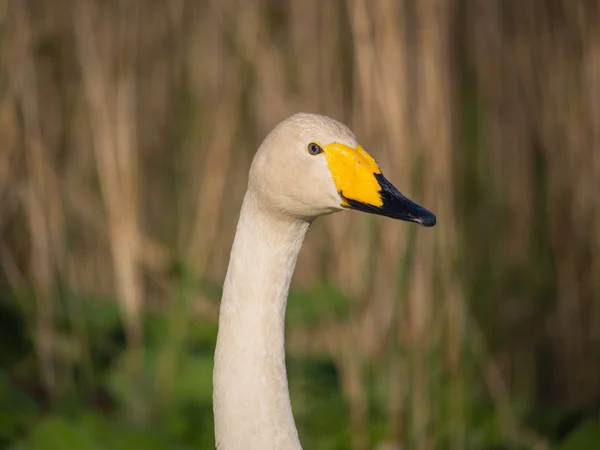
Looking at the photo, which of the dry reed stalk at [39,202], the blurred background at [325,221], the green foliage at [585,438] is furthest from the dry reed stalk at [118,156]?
the green foliage at [585,438]

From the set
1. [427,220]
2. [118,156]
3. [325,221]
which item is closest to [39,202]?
[118,156]

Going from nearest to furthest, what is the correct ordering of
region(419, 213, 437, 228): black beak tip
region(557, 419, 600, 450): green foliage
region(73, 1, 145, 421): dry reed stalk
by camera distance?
region(419, 213, 437, 228): black beak tip
region(557, 419, 600, 450): green foliage
region(73, 1, 145, 421): dry reed stalk

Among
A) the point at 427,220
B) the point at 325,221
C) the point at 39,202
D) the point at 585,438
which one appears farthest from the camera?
the point at 325,221

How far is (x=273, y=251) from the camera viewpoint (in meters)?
2.13

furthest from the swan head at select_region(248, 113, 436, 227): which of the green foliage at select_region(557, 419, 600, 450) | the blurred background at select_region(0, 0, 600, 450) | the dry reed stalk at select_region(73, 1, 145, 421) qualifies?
the dry reed stalk at select_region(73, 1, 145, 421)

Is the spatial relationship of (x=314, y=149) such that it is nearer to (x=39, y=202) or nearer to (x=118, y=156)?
(x=118, y=156)

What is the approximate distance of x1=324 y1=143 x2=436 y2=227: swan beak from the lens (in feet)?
6.91

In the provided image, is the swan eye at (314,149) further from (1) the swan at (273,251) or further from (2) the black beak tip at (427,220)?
(2) the black beak tip at (427,220)

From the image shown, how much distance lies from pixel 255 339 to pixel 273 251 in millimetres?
184

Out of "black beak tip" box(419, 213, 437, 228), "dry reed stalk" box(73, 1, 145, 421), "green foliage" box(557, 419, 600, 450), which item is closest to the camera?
"black beak tip" box(419, 213, 437, 228)

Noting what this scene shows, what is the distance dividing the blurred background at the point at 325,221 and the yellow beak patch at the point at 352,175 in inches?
43.7

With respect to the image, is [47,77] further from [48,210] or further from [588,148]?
[588,148]

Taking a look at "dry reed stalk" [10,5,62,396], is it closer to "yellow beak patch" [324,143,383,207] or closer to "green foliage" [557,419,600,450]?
"green foliage" [557,419,600,450]

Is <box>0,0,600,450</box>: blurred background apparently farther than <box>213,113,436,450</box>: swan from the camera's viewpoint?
Yes
